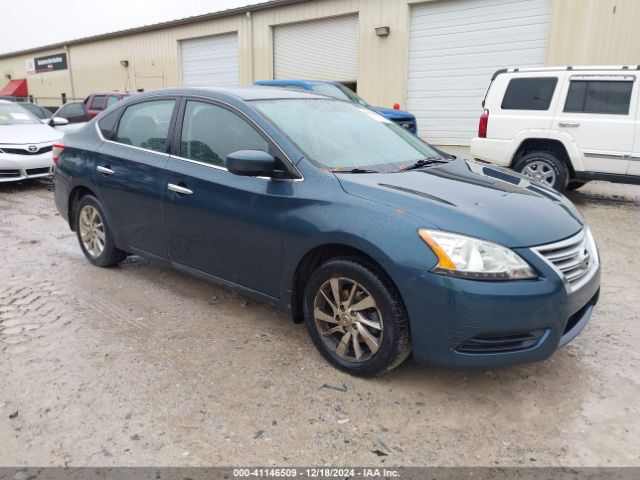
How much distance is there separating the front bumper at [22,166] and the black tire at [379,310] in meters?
7.31

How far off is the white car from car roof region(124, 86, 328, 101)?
580 centimetres

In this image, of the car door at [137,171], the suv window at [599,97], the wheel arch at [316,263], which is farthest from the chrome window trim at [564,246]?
the suv window at [599,97]

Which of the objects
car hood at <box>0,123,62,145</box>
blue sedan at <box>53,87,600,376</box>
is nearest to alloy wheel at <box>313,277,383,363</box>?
blue sedan at <box>53,87,600,376</box>

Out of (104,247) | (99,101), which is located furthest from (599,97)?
(99,101)

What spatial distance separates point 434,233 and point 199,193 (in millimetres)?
1774

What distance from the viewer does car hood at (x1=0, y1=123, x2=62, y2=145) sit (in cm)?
895

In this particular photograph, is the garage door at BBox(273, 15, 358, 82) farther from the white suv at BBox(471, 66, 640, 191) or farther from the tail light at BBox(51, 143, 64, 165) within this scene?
the tail light at BBox(51, 143, 64, 165)

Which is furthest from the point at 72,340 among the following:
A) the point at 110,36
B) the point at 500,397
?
the point at 110,36

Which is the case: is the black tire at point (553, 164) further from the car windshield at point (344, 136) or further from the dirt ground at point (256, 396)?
the car windshield at point (344, 136)

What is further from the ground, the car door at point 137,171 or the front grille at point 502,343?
the car door at point 137,171

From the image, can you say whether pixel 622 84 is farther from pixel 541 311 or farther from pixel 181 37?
pixel 181 37

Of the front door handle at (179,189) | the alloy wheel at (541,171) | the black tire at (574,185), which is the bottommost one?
the black tire at (574,185)

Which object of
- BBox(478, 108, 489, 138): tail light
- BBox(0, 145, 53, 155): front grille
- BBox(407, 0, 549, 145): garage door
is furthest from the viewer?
BBox(407, 0, 549, 145): garage door

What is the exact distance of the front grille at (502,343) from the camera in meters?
2.73
